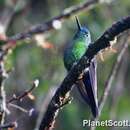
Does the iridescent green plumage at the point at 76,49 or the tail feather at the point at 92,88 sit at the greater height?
the iridescent green plumage at the point at 76,49

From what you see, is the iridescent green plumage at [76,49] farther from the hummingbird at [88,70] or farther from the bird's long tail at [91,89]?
the bird's long tail at [91,89]

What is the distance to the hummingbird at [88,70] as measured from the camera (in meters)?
3.07

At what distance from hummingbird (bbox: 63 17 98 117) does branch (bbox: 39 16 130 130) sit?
0.78 ft

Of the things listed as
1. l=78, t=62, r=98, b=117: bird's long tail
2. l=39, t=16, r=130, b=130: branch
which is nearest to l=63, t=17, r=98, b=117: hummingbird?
l=78, t=62, r=98, b=117: bird's long tail

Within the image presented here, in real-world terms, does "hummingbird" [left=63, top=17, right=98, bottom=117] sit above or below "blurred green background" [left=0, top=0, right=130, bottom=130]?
below

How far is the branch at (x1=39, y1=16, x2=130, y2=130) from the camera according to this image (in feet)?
7.65

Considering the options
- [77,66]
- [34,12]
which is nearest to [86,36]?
[77,66]

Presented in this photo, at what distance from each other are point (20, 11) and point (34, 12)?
1.04m

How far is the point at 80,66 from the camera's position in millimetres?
2535

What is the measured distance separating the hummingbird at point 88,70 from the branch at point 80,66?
236 millimetres

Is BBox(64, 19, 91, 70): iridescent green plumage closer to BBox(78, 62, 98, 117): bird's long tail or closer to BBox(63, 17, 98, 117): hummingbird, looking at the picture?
BBox(63, 17, 98, 117): hummingbird

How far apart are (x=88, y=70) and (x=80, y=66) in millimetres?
486

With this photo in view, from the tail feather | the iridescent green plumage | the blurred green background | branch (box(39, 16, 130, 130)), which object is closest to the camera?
branch (box(39, 16, 130, 130))

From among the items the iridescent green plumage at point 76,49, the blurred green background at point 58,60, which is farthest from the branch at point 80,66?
the blurred green background at point 58,60
